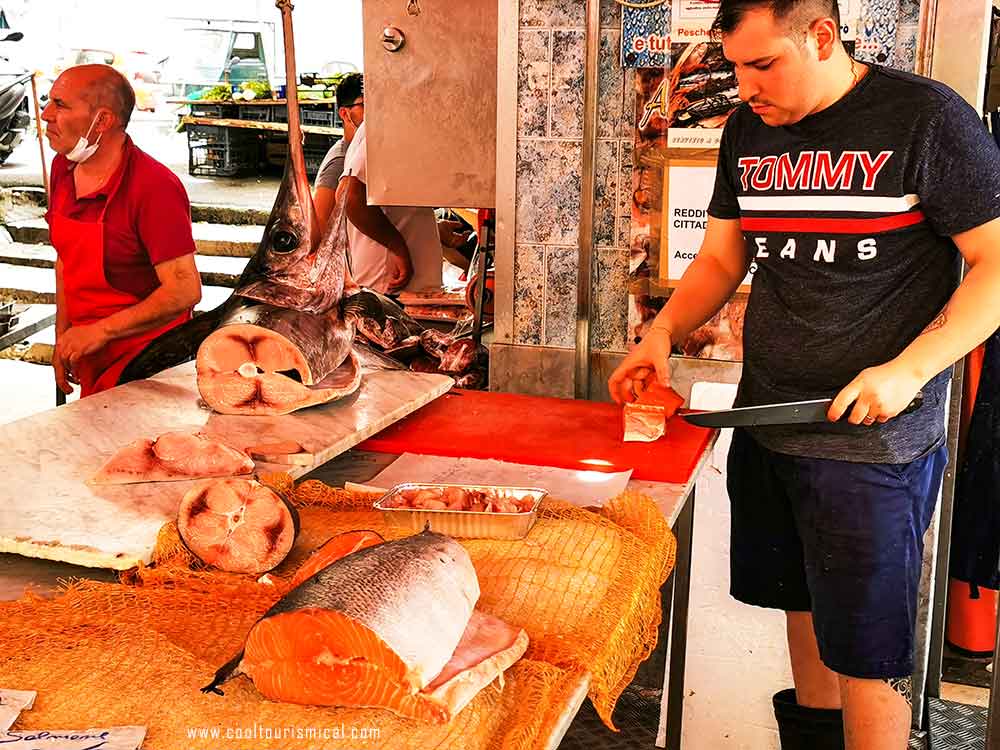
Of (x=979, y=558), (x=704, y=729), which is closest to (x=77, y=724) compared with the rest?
(x=704, y=729)

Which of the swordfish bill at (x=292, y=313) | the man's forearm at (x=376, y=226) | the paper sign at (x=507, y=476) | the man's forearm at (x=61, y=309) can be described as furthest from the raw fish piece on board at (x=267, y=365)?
the man's forearm at (x=376, y=226)

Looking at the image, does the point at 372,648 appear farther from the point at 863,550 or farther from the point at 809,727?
the point at 809,727

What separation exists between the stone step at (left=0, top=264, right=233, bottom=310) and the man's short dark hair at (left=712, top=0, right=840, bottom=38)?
8.56 meters

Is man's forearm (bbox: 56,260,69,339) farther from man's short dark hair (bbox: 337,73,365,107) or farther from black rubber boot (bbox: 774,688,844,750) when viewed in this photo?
black rubber boot (bbox: 774,688,844,750)

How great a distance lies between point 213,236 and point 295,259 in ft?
31.9

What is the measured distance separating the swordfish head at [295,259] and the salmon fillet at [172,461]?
0.79 metres

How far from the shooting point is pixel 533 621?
192 centimetres

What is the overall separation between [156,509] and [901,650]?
1.71 m

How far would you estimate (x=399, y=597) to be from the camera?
1702mm

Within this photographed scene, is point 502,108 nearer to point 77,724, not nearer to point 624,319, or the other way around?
point 624,319

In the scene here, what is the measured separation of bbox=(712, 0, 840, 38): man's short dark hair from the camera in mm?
2453

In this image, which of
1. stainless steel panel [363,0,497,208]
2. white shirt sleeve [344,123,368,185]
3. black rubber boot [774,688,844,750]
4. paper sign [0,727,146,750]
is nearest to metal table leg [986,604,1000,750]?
black rubber boot [774,688,844,750]

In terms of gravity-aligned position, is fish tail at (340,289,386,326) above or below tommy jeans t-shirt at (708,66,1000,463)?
below

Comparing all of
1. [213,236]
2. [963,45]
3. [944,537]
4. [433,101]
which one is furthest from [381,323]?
[213,236]
